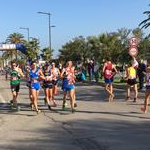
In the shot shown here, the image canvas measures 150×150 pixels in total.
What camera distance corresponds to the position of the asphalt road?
9836 mm

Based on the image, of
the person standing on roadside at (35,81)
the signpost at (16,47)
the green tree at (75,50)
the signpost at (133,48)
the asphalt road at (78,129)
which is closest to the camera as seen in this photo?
the asphalt road at (78,129)

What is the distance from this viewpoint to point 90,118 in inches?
554

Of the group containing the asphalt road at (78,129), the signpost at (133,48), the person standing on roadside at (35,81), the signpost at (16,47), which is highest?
the signpost at (16,47)

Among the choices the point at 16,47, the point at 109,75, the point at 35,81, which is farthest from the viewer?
the point at 16,47

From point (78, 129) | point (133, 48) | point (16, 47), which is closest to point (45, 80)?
point (78, 129)

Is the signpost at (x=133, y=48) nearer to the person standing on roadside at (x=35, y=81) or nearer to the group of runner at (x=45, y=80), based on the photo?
the group of runner at (x=45, y=80)

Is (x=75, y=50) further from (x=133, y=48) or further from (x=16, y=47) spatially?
(x=133, y=48)

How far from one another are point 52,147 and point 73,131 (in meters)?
2.10

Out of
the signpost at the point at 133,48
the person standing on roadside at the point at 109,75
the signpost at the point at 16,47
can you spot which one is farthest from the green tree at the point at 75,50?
the person standing on roadside at the point at 109,75

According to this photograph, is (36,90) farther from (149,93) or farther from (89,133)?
(89,133)

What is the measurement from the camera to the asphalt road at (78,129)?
9.84 meters

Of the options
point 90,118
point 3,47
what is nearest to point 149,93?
point 90,118

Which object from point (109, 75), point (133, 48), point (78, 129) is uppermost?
point (133, 48)

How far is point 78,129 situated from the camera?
1199 cm
